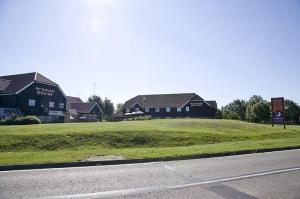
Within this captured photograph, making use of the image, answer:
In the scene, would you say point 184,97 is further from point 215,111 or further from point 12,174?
point 12,174

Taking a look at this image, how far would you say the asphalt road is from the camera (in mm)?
7125

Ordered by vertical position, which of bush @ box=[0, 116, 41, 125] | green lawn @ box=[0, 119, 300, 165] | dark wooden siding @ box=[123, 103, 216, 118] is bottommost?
green lawn @ box=[0, 119, 300, 165]

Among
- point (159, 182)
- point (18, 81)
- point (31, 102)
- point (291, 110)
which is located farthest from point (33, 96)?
point (291, 110)

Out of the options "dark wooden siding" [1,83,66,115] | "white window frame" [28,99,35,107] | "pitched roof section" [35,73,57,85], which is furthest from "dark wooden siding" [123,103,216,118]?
"white window frame" [28,99,35,107]

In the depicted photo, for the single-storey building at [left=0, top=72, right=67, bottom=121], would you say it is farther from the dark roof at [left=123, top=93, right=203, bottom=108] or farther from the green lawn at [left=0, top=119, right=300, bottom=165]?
the green lawn at [left=0, top=119, right=300, bottom=165]

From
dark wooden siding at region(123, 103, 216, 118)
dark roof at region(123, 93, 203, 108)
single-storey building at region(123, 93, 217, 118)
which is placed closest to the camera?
dark wooden siding at region(123, 103, 216, 118)

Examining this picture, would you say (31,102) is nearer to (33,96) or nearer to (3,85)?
(33,96)

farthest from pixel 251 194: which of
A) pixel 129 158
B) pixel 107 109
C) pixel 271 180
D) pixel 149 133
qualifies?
pixel 107 109

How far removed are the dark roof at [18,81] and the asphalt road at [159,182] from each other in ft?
136

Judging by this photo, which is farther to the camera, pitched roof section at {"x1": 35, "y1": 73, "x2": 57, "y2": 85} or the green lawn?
pitched roof section at {"x1": 35, "y1": 73, "x2": 57, "y2": 85}

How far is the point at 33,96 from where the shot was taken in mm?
49688

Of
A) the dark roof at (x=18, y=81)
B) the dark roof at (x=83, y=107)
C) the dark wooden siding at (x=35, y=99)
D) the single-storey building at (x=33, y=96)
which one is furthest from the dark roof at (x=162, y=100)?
the dark roof at (x=18, y=81)

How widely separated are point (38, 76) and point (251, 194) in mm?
49908

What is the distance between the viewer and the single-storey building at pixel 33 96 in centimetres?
4728
